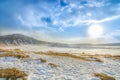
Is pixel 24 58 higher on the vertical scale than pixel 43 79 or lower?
higher

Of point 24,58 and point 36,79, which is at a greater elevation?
point 24,58

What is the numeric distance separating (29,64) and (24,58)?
223 cm

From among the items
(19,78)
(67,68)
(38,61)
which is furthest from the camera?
(38,61)

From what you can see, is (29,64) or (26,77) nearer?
(26,77)

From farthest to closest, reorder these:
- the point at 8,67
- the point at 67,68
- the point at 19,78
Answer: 1. the point at 67,68
2. the point at 8,67
3. the point at 19,78

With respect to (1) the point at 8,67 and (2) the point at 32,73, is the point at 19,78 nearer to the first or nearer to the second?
(2) the point at 32,73

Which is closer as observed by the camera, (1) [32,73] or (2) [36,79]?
(2) [36,79]

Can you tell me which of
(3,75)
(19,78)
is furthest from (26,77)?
(3,75)

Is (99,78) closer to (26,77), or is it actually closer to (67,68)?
(67,68)

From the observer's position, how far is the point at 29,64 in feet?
62.7

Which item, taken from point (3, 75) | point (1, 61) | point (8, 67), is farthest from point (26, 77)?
point (1, 61)

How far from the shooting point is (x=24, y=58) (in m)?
21.1

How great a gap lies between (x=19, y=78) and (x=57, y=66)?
18.1 ft

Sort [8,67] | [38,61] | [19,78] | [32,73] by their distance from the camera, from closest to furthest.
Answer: [19,78]
[32,73]
[8,67]
[38,61]
